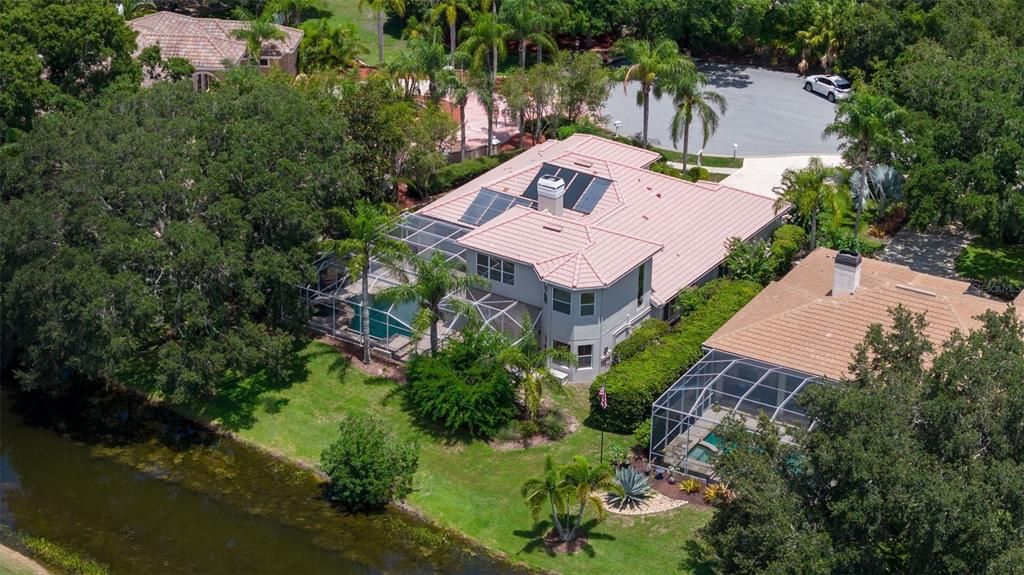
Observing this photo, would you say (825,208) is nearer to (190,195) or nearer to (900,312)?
(900,312)

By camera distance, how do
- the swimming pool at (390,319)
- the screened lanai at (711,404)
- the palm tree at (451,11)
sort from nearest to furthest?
the screened lanai at (711,404) < the swimming pool at (390,319) < the palm tree at (451,11)

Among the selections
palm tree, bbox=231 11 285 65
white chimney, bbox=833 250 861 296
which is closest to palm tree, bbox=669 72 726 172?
white chimney, bbox=833 250 861 296

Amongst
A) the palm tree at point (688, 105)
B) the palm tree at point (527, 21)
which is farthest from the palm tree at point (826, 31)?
the palm tree at point (527, 21)

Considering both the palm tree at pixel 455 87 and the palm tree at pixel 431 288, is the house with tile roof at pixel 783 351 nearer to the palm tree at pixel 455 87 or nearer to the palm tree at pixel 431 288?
the palm tree at pixel 431 288

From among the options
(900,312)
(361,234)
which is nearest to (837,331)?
(900,312)

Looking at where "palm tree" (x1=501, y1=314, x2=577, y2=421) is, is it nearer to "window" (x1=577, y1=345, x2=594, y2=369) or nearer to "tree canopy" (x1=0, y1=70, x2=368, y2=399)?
"window" (x1=577, y1=345, x2=594, y2=369)

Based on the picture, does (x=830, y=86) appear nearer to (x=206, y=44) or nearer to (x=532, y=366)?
(x=206, y=44)
